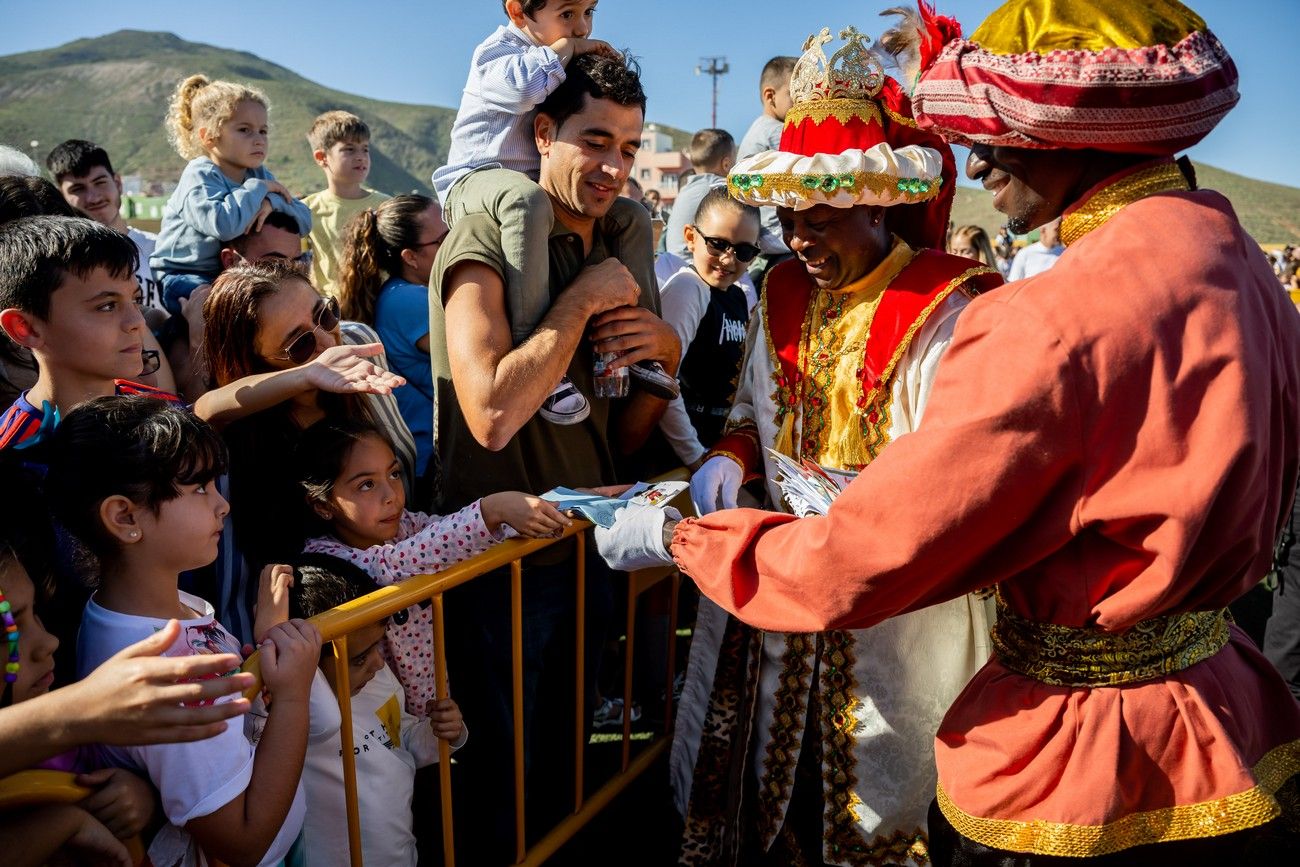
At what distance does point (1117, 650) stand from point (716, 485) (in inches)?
44.6

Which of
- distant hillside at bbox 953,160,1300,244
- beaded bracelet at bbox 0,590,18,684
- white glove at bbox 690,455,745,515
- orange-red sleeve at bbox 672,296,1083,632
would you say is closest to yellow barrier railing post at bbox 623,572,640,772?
Result: white glove at bbox 690,455,745,515

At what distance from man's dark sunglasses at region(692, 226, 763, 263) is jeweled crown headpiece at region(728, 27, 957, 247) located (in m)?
1.42

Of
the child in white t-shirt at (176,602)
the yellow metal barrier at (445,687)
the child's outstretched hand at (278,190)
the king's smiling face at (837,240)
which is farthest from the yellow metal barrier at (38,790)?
the child's outstretched hand at (278,190)

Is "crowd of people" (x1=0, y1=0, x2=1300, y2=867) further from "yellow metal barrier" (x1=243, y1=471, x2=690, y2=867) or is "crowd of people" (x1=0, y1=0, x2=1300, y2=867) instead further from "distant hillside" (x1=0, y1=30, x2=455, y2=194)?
"distant hillside" (x1=0, y1=30, x2=455, y2=194)

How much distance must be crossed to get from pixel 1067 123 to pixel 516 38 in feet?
5.77

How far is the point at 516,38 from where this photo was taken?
273cm

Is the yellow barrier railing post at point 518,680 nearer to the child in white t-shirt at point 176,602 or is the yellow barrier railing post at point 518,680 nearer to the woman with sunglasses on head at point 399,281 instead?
the child in white t-shirt at point 176,602

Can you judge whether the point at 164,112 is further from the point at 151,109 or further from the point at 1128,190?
the point at 1128,190

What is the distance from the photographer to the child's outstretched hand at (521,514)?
2.31 metres

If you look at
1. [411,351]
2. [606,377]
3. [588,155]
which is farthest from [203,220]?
[606,377]

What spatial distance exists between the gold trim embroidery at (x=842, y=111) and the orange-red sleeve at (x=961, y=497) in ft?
3.41

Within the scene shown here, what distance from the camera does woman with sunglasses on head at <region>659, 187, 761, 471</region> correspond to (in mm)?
3723

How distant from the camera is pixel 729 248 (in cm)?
390

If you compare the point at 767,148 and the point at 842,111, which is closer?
the point at 842,111
